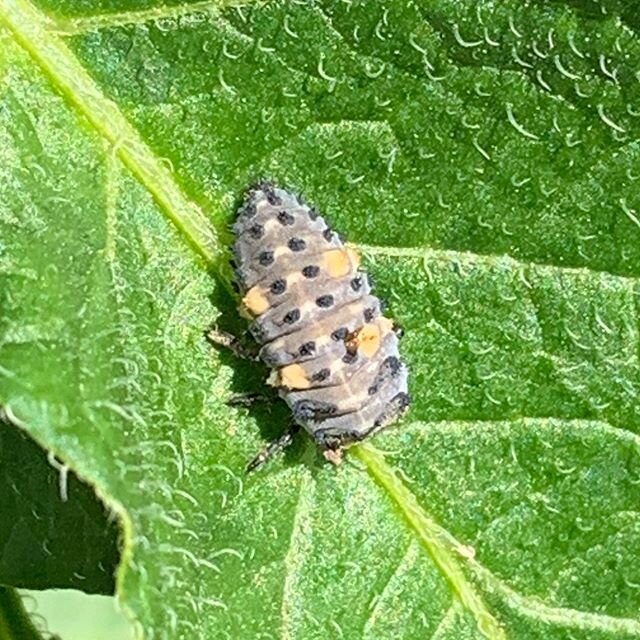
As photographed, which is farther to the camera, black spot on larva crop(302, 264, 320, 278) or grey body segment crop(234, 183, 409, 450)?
black spot on larva crop(302, 264, 320, 278)

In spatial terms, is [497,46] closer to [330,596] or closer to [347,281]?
[347,281]

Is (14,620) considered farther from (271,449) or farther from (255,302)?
(255,302)

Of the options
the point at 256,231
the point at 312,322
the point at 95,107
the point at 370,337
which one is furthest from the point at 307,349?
the point at 95,107

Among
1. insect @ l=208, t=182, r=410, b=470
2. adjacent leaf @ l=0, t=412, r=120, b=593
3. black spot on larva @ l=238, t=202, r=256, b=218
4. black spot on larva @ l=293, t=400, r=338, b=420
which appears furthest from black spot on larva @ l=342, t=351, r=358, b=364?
adjacent leaf @ l=0, t=412, r=120, b=593

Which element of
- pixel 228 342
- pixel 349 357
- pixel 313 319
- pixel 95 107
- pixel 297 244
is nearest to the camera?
pixel 95 107

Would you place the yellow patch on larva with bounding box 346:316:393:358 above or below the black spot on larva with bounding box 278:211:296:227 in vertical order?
below

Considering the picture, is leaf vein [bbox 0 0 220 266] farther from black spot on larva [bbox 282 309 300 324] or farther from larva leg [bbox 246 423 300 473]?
larva leg [bbox 246 423 300 473]

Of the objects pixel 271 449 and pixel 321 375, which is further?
pixel 321 375
